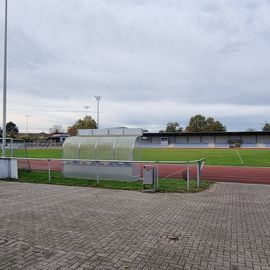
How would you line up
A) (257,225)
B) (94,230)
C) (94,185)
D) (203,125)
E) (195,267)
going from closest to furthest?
(195,267)
(94,230)
(257,225)
(94,185)
(203,125)

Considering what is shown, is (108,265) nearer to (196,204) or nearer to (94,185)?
(196,204)

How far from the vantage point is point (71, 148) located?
17922 mm

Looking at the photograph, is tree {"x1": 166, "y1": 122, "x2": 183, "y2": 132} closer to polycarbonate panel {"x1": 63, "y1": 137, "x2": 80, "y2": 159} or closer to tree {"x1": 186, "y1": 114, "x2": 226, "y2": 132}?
tree {"x1": 186, "y1": 114, "x2": 226, "y2": 132}

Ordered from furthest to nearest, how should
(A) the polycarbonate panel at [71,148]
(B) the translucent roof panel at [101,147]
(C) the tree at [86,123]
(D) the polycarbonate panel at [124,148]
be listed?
(C) the tree at [86,123] → (A) the polycarbonate panel at [71,148] → (B) the translucent roof panel at [101,147] → (D) the polycarbonate panel at [124,148]

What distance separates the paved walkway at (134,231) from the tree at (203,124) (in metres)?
121

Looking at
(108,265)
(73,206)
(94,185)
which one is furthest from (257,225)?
(94,185)

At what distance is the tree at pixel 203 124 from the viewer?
427 ft

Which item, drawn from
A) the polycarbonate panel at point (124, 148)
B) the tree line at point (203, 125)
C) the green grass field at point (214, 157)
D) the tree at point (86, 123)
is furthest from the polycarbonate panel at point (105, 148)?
the tree line at point (203, 125)

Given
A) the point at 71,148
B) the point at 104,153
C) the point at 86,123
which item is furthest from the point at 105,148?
the point at 86,123

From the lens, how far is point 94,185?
1416 centimetres

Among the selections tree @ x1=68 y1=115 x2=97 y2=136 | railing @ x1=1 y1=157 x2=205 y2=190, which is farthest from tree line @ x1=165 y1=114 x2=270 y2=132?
railing @ x1=1 y1=157 x2=205 y2=190

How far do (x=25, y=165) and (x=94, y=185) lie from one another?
10961mm

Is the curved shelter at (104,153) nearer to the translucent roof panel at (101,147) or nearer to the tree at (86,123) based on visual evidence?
the translucent roof panel at (101,147)

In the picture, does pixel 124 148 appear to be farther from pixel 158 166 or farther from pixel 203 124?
pixel 203 124
